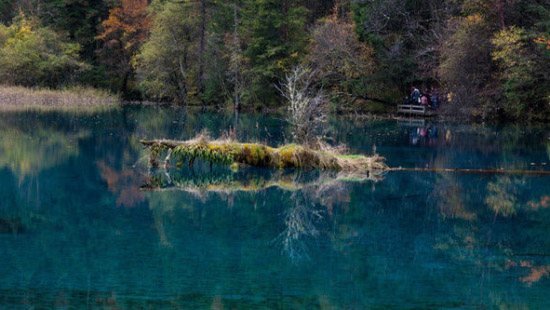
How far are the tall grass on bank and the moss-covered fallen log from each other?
39.2 metres

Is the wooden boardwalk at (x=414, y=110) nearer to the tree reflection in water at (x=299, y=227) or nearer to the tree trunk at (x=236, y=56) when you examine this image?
the tree trunk at (x=236, y=56)

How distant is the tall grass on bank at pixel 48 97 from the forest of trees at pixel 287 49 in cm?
336

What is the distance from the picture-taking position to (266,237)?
456 inches

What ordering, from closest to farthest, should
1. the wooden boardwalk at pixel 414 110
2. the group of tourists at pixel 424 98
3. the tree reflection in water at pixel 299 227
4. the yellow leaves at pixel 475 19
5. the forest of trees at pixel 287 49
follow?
the tree reflection in water at pixel 299 227 < the forest of trees at pixel 287 49 < the yellow leaves at pixel 475 19 < the wooden boardwalk at pixel 414 110 < the group of tourists at pixel 424 98

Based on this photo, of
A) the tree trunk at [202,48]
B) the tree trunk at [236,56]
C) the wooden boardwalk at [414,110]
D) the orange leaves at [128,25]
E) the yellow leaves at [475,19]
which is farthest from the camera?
the orange leaves at [128,25]

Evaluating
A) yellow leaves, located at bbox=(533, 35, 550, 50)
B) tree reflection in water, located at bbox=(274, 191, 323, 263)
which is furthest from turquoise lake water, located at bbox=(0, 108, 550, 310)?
yellow leaves, located at bbox=(533, 35, 550, 50)

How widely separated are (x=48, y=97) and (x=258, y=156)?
4356 cm

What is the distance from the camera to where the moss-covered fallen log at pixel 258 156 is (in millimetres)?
19688

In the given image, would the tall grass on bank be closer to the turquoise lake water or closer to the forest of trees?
the forest of trees

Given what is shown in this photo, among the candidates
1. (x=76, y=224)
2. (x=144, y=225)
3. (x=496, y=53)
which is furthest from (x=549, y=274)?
(x=496, y=53)

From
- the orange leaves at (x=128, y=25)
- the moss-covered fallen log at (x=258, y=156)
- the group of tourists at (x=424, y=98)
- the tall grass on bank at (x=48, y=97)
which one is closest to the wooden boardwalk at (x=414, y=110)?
the group of tourists at (x=424, y=98)

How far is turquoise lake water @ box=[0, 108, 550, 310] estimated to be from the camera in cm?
843

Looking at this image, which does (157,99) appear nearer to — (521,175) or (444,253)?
(521,175)

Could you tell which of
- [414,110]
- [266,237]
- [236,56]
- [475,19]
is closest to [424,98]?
[414,110]
